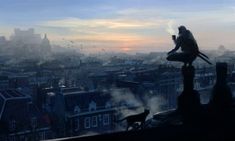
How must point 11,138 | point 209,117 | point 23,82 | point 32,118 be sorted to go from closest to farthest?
point 209,117 < point 11,138 < point 32,118 < point 23,82

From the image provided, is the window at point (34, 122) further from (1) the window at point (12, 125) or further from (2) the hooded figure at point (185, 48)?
(2) the hooded figure at point (185, 48)

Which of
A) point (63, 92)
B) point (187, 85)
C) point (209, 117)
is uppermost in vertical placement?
point (187, 85)

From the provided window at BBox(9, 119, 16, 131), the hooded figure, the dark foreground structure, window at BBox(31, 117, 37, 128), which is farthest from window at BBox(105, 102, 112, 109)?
the hooded figure

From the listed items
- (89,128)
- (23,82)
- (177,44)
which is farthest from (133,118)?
(23,82)

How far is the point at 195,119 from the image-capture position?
4.05 metres

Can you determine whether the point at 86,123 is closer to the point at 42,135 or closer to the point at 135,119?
the point at 42,135

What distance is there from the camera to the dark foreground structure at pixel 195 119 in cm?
372

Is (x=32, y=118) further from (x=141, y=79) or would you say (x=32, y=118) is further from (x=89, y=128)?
(x=141, y=79)

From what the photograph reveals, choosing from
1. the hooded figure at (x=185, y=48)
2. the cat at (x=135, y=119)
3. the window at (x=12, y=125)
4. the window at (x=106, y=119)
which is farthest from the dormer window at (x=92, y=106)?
the cat at (x=135, y=119)

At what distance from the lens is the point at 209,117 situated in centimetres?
418

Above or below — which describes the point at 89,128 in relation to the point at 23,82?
below

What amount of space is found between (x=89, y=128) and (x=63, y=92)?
5.86 ft

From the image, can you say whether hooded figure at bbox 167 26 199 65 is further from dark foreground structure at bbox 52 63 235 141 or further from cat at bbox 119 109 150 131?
cat at bbox 119 109 150 131

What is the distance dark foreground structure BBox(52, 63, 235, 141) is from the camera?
372 cm
